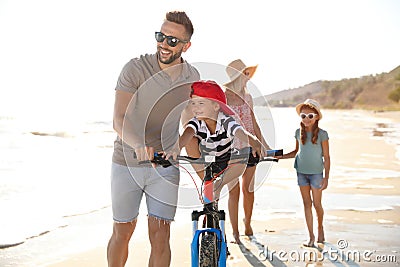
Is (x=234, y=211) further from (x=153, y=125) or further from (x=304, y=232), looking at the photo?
(x=153, y=125)

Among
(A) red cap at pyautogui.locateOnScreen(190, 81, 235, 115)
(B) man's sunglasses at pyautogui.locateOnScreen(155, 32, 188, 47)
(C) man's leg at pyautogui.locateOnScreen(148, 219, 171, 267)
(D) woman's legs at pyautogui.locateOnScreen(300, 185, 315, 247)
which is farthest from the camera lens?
(D) woman's legs at pyautogui.locateOnScreen(300, 185, 315, 247)

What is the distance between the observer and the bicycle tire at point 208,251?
11.1 feet

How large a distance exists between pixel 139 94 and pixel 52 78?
51731mm

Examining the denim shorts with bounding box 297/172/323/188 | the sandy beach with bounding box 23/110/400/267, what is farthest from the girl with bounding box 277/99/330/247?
the sandy beach with bounding box 23/110/400/267

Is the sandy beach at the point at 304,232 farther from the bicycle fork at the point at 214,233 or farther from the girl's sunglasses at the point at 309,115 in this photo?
the girl's sunglasses at the point at 309,115

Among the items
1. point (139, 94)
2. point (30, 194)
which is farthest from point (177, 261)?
point (30, 194)

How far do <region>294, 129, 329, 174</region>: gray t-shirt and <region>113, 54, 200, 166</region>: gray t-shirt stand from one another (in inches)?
83.8

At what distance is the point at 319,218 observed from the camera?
585 cm

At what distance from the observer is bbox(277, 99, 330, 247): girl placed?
5.82 meters

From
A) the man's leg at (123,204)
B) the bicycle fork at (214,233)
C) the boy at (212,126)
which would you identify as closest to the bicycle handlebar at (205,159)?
the boy at (212,126)

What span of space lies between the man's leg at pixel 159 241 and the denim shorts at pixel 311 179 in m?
2.21

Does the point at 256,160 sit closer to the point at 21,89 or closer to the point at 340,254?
the point at 340,254

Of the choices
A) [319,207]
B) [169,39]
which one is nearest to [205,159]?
[169,39]

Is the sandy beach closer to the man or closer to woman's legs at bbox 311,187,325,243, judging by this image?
woman's legs at bbox 311,187,325,243
